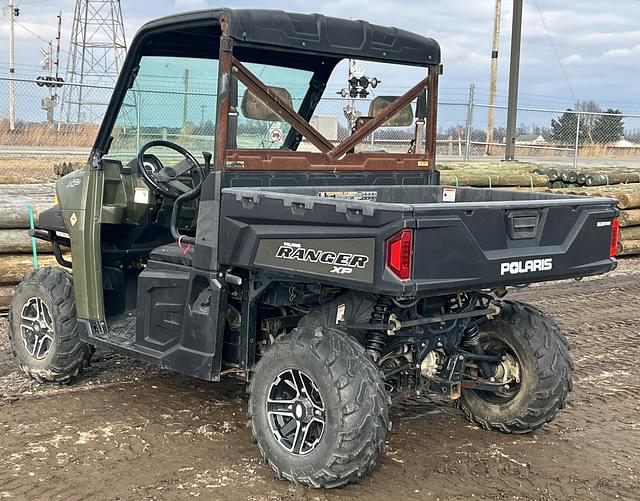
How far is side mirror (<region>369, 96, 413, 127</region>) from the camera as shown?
5133mm

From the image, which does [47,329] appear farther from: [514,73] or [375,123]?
[514,73]

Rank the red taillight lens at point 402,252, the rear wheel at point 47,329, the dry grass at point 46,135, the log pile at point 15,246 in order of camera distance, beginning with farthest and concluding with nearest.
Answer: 1. the dry grass at point 46,135
2. the log pile at point 15,246
3. the rear wheel at point 47,329
4. the red taillight lens at point 402,252

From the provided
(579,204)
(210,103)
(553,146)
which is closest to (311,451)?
(579,204)

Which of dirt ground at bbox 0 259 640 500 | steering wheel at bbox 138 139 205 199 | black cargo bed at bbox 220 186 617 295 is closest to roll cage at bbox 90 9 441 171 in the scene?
steering wheel at bbox 138 139 205 199

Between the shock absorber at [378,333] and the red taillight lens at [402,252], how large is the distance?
0.45 metres

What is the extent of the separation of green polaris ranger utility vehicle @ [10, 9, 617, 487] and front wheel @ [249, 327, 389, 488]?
11 mm

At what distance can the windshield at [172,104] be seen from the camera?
17.0ft

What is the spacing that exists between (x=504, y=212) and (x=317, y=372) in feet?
3.79

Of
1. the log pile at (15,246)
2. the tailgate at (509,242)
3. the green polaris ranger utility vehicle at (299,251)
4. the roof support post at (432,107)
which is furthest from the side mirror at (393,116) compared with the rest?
the log pile at (15,246)

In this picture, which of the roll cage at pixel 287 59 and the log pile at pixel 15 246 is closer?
the roll cage at pixel 287 59

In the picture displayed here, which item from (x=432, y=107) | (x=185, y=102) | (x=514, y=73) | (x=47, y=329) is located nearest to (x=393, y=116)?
(x=432, y=107)

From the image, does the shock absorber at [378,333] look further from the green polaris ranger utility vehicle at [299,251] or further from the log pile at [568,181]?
the log pile at [568,181]

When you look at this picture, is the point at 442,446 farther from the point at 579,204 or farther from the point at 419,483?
the point at 579,204

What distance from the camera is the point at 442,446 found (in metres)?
4.70
